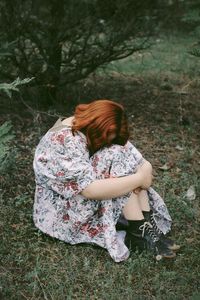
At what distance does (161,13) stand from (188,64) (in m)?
2.57

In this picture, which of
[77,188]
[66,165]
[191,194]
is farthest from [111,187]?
[191,194]

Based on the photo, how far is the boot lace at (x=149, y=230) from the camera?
393 centimetres

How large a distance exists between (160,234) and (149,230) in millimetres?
140

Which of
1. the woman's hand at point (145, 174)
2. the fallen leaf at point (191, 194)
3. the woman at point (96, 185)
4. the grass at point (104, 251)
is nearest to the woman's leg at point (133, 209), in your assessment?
the woman at point (96, 185)

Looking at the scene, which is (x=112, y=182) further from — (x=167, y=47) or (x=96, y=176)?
(x=167, y=47)

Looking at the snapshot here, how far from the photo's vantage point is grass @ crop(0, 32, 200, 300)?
3.54 meters

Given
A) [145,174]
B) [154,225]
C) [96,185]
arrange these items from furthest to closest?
[154,225], [145,174], [96,185]

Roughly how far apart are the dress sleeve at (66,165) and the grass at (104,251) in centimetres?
44

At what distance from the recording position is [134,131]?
19.5ft

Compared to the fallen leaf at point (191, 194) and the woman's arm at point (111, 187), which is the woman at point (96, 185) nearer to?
the woman's arm at point (111, 187)

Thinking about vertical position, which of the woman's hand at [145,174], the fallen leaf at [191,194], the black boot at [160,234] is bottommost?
the fallen leaf at [191,194]

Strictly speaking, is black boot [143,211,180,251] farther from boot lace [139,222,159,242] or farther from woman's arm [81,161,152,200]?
woman's arm [81,161,152,200]

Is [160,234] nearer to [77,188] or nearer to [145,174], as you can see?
[145,174]

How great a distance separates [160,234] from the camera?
4.05 m
